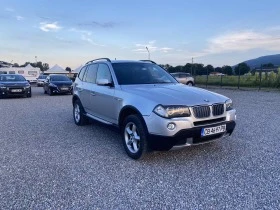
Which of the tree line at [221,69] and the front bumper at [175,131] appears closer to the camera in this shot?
the front bumper at [175,131]

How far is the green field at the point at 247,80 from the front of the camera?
75.7 ft

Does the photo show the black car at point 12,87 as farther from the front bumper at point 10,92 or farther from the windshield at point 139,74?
the windshield at point 139,74

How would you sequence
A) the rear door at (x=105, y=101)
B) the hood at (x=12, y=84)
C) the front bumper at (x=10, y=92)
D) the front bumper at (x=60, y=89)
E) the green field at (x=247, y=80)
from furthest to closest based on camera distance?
1. the green field at (x=247, y=80)
2. the front bumper at (x=60, y=89)
3. the hood at (x=12, y=84)
4. the front bumper at (x=10, y=92)
5. the rear door at (x=105, y=101)

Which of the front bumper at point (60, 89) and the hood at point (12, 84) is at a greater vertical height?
the hood at point (12, 84)

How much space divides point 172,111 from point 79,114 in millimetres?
4017

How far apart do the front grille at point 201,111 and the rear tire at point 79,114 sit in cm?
352

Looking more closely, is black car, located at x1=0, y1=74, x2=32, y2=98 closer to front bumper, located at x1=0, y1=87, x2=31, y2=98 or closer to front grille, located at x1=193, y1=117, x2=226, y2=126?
front bumper, located at x1=0, y1=87, x2=31, y2=98

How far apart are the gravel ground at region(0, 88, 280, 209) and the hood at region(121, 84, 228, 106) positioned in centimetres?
101

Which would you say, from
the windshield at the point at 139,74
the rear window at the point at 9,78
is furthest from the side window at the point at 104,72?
the rear window at the point at 9,78

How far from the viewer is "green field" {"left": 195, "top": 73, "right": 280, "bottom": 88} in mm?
23062

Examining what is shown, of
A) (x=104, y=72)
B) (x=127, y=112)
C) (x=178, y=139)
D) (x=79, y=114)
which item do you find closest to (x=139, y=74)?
(x=104, y=72)

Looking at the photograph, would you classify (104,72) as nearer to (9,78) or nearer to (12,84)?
(12,84)

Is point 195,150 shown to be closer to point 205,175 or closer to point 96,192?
point 205,175

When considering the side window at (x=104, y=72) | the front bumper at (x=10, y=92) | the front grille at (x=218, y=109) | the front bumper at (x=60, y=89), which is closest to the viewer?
the front grille at (x=218, y=109)
